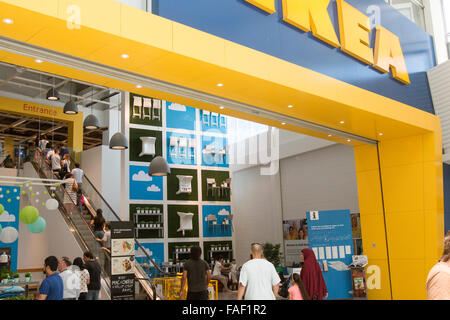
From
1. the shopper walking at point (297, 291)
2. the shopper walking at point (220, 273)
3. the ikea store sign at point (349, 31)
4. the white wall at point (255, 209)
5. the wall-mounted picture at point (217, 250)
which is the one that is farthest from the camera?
the white wall at point (255, 209)

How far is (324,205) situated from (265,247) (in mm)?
2823

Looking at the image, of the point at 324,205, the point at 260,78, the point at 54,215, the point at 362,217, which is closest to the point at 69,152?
the point at 54,215

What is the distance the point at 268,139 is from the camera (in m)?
15.3

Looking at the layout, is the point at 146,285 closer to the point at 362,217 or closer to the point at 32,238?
the point at 362,217

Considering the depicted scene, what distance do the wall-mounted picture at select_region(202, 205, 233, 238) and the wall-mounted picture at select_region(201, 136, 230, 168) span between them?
1.56 metres

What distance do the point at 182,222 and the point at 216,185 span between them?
2082mm

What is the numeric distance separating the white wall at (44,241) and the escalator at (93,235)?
0.81 ft

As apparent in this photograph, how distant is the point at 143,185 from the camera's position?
46.0 ft

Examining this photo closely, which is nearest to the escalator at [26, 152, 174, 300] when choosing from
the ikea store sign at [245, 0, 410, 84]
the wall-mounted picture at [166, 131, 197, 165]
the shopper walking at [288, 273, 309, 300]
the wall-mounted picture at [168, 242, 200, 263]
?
the wall-mounted picture at [168, 242, 200, 263]

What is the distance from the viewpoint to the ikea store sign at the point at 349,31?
23.9 ft

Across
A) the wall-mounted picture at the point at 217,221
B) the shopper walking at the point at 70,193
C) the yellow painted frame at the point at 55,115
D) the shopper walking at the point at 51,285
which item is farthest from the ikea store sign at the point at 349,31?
the yellow painted frame at the point at 55,115

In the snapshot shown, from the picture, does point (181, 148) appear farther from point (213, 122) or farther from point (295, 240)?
point (295, 240)

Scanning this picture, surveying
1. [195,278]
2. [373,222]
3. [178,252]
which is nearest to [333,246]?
[373,222]

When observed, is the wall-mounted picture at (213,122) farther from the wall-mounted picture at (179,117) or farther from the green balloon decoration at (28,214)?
the green balloon decoration at (28,214)
